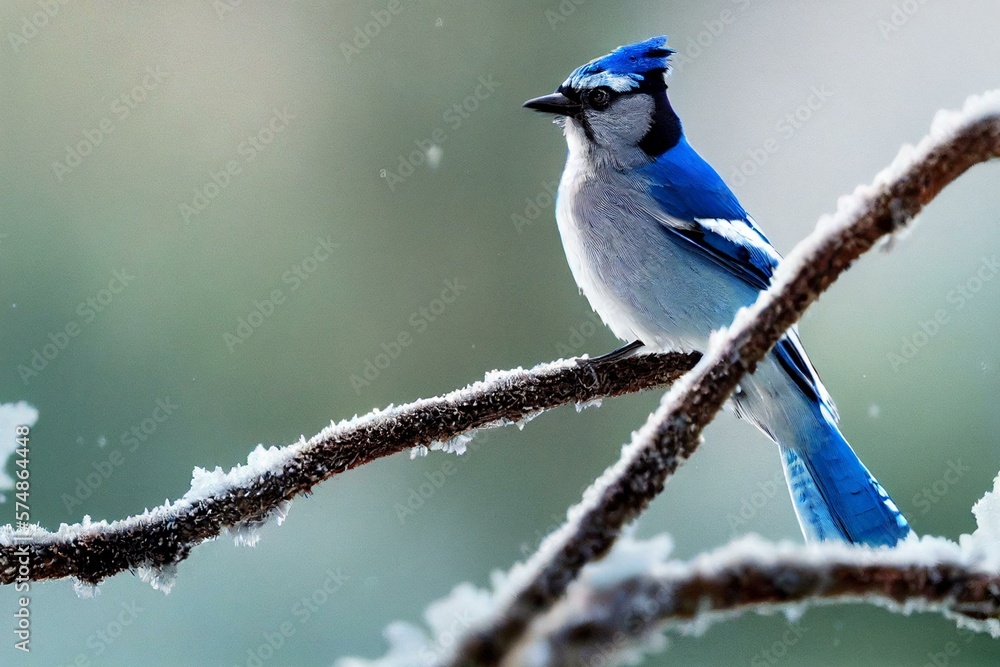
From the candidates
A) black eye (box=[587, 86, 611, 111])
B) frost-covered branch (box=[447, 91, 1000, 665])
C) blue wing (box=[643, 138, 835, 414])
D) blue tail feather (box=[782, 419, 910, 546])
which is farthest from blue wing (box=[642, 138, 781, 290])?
frost-covered branch (box=[447, 91, 1000, 665])

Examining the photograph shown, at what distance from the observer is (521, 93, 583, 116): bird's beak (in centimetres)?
151

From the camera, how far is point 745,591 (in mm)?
403

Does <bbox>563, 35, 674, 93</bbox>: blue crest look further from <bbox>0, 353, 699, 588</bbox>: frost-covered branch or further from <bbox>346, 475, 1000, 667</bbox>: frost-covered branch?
<bbox>346, 475, 1000, 667</bbox>: frost-covered branch

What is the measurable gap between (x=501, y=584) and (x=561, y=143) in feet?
7.10

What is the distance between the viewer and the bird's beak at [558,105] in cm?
151

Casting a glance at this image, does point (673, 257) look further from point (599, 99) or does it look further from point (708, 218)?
point (599, 99)

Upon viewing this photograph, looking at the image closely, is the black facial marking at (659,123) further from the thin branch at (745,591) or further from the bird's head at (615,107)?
the thin branch at (745,591)

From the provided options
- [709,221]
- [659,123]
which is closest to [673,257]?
[709,221]

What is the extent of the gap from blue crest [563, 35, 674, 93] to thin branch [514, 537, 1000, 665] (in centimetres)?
117

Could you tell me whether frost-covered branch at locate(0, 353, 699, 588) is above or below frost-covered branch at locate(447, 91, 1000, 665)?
below

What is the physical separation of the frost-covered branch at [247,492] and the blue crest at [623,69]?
788 mm

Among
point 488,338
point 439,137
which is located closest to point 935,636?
point 488,338

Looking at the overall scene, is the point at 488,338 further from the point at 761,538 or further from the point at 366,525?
the point at 761,538

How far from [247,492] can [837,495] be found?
748mm
